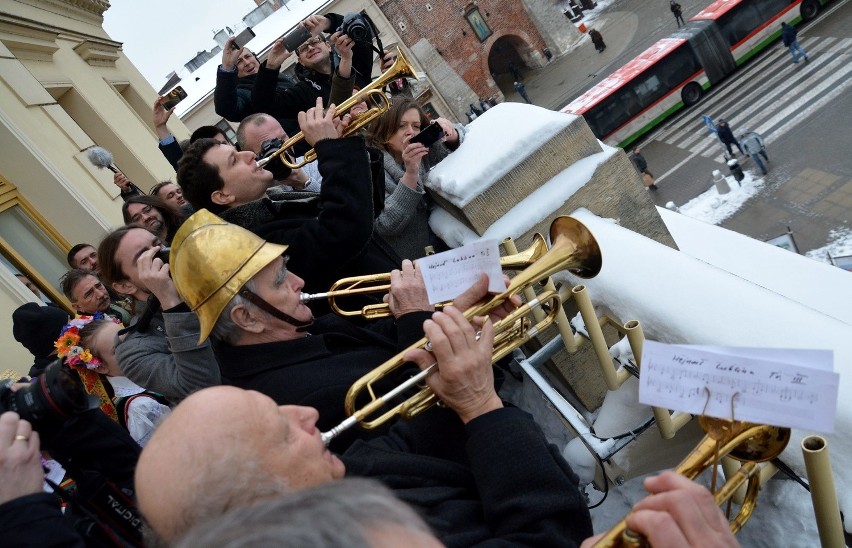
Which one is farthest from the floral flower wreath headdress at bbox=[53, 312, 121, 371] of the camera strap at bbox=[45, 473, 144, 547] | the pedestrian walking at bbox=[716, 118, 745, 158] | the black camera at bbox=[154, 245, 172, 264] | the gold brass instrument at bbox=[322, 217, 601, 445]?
the pedestrian walking at bbox=[716, 118, 745, 158]

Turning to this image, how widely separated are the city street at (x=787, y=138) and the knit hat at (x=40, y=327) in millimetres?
9866

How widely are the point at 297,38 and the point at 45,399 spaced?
4.48 metres

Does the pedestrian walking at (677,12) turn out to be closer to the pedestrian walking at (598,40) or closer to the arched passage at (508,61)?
the pedestrian walking at (598,40)

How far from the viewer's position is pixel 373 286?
273cm

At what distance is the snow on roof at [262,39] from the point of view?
22.8 meters

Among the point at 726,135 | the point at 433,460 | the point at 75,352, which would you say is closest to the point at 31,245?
the point at 75,352

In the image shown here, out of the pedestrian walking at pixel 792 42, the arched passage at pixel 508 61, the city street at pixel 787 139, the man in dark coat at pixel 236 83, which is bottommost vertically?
the city street at pixel 787 139

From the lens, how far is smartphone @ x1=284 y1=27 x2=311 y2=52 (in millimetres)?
5261

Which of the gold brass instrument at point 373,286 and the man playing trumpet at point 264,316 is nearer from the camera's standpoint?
the man playing trumpet at point 264,316

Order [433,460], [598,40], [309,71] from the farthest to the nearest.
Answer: [598,40] < [309,71] < [433,460]

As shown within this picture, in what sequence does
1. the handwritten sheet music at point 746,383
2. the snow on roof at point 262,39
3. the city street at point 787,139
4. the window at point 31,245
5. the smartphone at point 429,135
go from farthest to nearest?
1. the snow on roof at point 262,39
2. the city street at point 787,139
3. the window at point 31,245
4. the smartphone at point 429,135
5. the handwritten sheet music at point 746,383

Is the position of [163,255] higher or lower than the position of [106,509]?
higher

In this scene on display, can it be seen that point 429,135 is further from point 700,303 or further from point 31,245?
point 31,245

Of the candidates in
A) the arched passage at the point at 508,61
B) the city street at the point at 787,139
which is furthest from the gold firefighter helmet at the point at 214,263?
the arched passage at the point at 508,61
